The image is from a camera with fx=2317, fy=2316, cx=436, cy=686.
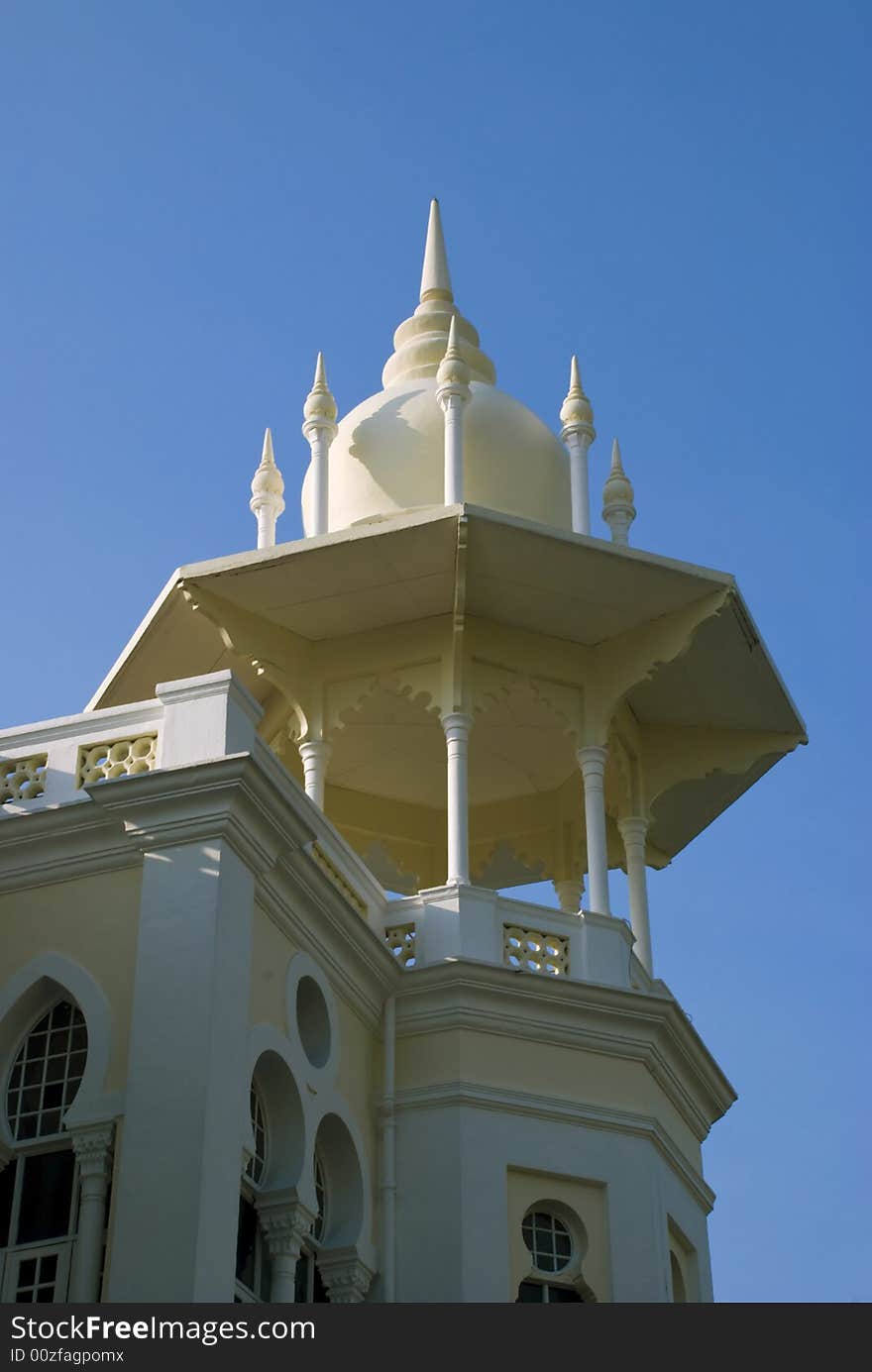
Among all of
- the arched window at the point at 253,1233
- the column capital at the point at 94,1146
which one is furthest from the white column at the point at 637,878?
the column capital at the point at 94,1146

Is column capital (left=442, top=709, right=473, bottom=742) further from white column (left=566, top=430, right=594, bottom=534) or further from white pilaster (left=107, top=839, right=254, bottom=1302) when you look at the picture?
white pilaster (left=107, top=839, right=254, bottom=1302)

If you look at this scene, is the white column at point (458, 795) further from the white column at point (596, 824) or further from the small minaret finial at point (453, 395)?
the small minaret finial at point (453, 395)

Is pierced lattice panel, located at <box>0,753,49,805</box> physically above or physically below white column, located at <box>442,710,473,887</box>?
below

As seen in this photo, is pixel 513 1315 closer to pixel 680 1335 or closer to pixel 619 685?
pixel 680 1335

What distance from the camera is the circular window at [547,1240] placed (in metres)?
19.7

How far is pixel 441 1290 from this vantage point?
18938mm

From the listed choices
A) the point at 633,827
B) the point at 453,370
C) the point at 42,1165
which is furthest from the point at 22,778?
the point at 633,827

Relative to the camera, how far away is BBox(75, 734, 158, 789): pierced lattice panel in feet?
57.8

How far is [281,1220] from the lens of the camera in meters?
17.4

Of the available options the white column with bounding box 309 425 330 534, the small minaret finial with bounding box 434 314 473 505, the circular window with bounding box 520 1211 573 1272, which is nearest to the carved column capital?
the circular window with bounding box 520 1211 573 1272

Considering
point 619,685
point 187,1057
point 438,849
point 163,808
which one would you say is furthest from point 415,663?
point 187,1057

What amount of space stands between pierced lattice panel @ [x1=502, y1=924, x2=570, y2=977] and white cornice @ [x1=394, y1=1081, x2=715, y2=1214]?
125 cm

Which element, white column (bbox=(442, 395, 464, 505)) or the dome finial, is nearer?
white column (bbox=(442, 395, 464, 505))

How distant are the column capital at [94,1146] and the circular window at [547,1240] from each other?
5.06 m
